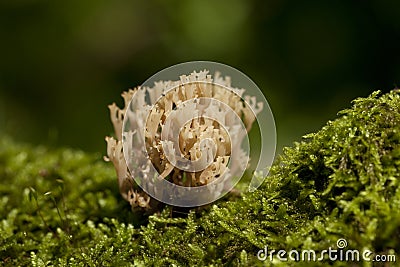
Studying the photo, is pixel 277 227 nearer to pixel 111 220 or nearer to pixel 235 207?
pixel 235 207

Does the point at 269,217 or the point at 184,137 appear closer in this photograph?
the point at 269,217

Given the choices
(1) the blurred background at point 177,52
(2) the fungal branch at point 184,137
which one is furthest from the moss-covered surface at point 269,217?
(1) the blurred background at point 177,52

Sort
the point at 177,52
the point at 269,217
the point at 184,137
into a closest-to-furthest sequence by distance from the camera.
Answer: the point at 269,217 < the point at 184,137 < the point at 177,52

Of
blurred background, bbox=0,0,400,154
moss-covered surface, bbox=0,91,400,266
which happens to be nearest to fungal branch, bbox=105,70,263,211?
moss-covered surface, bbox=0,91,400,266

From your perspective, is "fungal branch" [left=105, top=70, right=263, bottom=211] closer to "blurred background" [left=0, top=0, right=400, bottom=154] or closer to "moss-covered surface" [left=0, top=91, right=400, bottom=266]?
"moss-covered surface" [left=0, top=91, right=400, bottom=266]

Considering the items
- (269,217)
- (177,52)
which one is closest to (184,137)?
(269,217)

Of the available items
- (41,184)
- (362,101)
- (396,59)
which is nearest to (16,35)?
(41,184)

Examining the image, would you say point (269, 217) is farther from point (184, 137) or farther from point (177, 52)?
point (177, 52)
